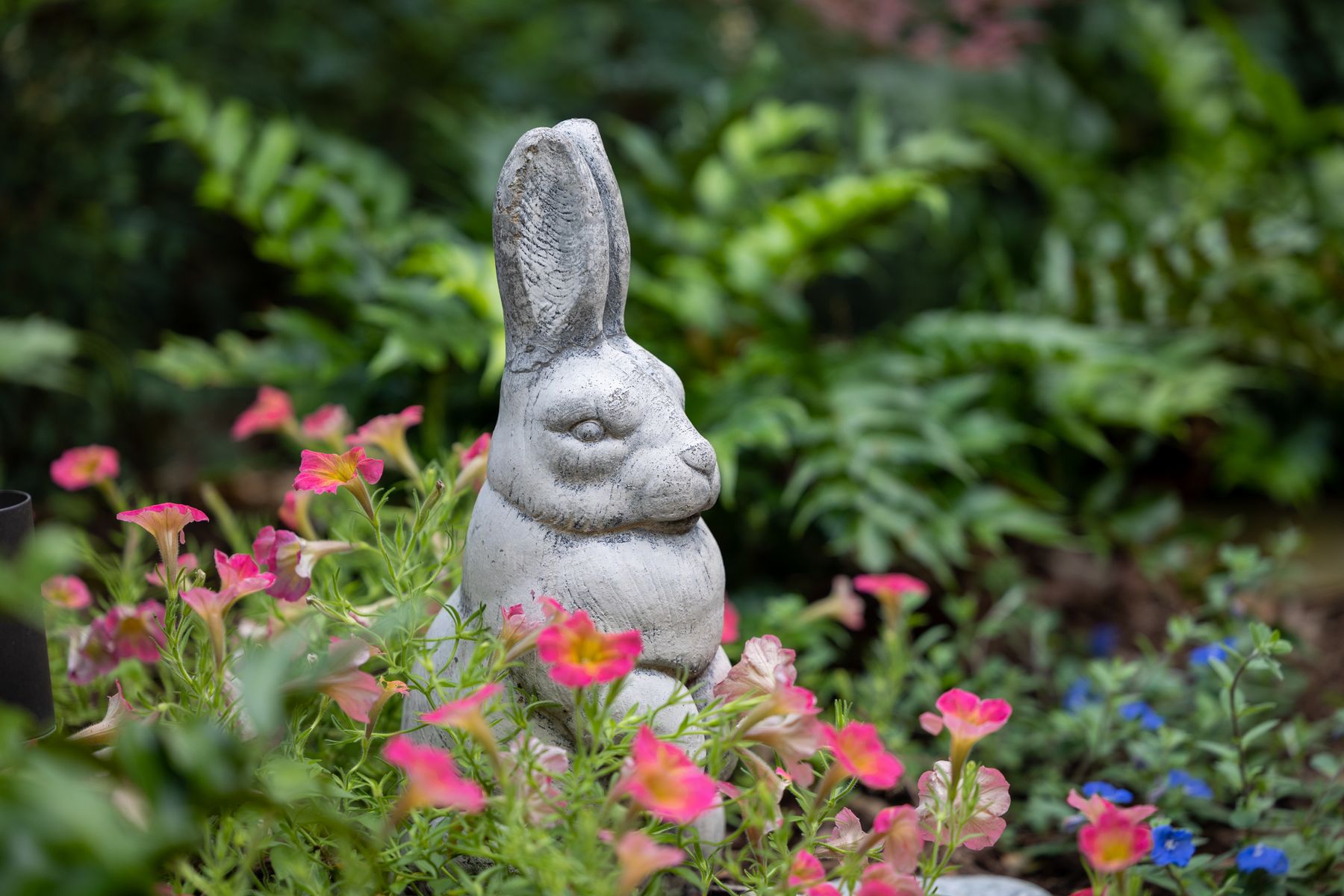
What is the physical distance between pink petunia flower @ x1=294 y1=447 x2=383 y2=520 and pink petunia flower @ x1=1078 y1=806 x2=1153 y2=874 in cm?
79

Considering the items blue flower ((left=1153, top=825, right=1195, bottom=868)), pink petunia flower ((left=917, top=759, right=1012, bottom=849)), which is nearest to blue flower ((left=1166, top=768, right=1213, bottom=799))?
blue flower ((left=1153, top=825, right=1195, bottom=868))

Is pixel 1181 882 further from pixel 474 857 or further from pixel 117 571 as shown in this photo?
pixel 117 571

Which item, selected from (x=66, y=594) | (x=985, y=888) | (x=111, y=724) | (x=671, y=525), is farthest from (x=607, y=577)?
(x=66, y=594)

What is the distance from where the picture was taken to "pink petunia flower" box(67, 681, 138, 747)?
1184 millimetres

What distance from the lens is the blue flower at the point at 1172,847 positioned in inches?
53.6

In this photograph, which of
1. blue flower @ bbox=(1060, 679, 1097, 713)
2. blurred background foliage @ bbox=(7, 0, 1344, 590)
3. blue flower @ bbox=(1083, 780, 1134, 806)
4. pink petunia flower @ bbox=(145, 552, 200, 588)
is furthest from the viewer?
Answer: blurred background foliage @ bbox=(7, 0, 1344, 590)

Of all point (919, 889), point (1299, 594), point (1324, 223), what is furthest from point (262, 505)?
point (1324, 223)

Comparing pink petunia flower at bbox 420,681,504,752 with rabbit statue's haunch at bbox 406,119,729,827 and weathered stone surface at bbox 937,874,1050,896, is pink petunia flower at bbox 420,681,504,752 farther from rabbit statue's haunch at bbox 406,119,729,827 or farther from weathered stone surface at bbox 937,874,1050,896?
weathered stone surface at bbox 937,874,1050,896

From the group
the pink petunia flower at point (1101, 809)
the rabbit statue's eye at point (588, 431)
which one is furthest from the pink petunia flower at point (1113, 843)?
the rabbit statue's eye at point (588, 431)

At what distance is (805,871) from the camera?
1.05 meters

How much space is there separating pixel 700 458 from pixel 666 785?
465 millimetres

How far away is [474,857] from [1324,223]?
347 centimetres

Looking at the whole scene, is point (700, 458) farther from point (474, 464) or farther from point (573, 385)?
point (474, 464)

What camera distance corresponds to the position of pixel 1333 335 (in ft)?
10.5
